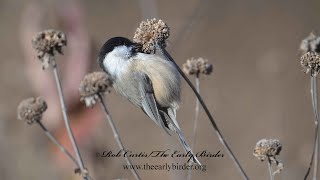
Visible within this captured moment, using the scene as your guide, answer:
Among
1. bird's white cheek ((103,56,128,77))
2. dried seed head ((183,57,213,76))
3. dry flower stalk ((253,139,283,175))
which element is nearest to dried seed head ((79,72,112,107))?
bird's white cheek ((103,56,128,77))

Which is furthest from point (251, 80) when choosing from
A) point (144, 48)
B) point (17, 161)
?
point (144, 48)

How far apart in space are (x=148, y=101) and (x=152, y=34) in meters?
0.35

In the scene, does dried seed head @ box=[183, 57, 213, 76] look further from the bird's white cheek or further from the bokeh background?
the bokeh background

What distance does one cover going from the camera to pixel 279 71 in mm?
5938

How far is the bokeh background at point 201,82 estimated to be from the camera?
11.9ft

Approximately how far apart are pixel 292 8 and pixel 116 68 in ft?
15.0

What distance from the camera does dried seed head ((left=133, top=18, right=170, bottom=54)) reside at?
78.7 inches

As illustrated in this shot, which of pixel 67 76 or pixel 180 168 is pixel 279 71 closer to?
pixel 67 76

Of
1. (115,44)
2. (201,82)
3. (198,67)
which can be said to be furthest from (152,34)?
(201,82)

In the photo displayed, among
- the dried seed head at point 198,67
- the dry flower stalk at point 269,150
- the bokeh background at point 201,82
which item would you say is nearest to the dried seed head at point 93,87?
the dried seed head at point 198,67

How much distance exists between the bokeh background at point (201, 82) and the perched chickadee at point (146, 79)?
3.19 ft

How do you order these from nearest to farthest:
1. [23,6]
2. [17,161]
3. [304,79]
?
[17,161], [304,79], [23,6]

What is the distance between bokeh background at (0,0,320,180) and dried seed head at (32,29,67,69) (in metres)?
1.14

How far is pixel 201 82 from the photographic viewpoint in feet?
18.9
